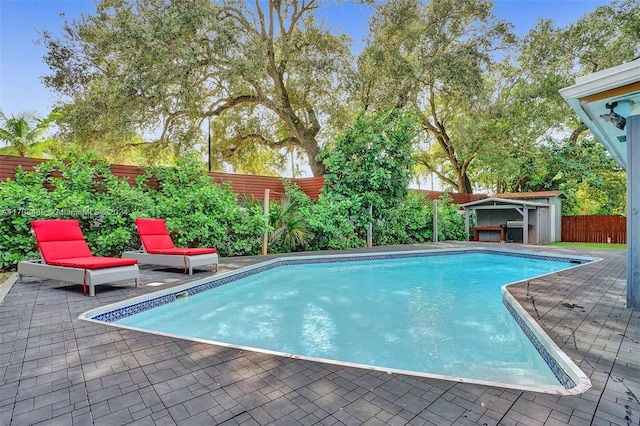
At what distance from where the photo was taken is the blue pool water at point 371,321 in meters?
3.34

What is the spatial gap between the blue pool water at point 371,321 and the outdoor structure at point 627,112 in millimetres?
1486

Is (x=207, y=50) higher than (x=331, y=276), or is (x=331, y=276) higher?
(x=207, y=50)

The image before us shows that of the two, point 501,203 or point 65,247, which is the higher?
point 501,203

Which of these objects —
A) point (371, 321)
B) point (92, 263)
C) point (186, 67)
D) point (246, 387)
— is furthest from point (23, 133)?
point (246, 387)

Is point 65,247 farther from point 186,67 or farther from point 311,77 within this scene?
point 311,77

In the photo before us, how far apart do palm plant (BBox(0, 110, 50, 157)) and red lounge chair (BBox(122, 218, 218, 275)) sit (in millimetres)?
15392

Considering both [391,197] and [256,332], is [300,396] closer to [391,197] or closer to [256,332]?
[256,332]

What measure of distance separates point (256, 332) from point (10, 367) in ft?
7.36

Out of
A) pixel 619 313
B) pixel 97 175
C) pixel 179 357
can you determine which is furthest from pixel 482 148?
pixel 179 357

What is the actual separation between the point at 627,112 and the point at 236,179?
9331mm

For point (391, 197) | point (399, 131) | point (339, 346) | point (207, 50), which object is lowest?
point (339, 346)

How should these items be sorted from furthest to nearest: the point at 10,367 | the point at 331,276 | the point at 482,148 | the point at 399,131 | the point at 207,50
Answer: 1. the point at 482,148
2. the point at 399,131
3. the point at 207,50
4. the point at 331,276
5. the point at 10,367

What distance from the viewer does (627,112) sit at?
154 inches

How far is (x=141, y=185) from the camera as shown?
8.86 m
